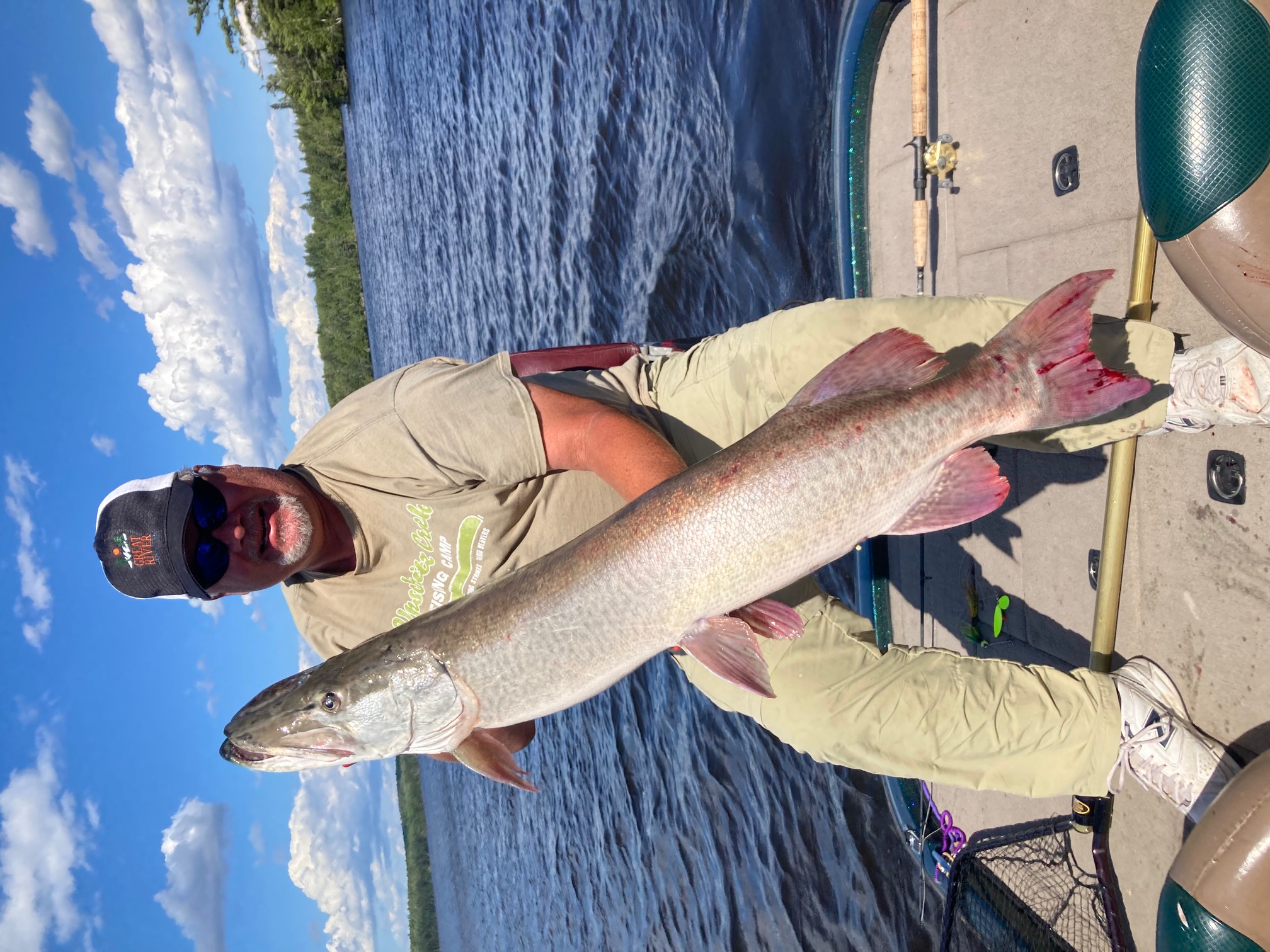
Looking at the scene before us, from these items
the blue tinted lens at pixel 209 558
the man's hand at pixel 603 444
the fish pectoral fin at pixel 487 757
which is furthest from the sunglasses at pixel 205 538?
the man's hand at pixel 603 444

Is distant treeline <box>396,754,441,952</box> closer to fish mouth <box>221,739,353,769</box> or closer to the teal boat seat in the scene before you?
fish mouth <box>221,739,353,769</box>

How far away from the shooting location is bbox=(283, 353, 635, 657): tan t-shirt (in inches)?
137

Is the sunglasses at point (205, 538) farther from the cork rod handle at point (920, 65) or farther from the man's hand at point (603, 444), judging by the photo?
the cork rod handle at point (920, 65)

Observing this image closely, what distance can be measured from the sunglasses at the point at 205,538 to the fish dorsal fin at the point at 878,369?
111 inches

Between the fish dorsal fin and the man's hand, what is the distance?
64 cm

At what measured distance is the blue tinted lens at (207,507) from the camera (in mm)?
3578

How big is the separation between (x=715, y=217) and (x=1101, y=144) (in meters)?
5.70

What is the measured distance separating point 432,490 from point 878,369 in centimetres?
218

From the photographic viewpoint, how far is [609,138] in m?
11.7

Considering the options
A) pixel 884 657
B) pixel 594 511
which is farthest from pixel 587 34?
pixel 884 657

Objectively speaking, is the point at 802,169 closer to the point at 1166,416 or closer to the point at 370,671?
the point at 1166,416

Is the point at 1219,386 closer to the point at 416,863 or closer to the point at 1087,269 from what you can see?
the point at 1087,269

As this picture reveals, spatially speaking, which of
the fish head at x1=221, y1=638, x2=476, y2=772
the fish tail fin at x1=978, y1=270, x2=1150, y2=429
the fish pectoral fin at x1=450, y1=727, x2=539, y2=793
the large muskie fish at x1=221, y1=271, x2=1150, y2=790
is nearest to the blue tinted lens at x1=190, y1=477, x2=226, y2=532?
the fish head at x1=221, y1=638, x2=476, y2=772

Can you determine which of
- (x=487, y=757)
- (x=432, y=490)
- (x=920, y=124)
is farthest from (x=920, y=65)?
(x=487, y=757)
